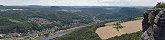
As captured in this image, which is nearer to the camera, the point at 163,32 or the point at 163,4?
the point at 163,32

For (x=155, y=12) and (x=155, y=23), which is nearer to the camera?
(x=155, y=23)

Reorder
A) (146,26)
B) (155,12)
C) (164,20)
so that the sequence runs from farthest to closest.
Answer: (146,26), (155,12), (164,20)

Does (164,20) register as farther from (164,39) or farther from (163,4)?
(163,4)

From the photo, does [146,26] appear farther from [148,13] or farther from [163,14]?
[163,14]

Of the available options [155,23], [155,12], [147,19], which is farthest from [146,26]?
[155,23]

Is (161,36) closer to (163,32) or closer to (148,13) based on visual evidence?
(163,32)

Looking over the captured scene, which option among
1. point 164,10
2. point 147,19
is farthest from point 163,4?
point 164,10

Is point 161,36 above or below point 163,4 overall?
below

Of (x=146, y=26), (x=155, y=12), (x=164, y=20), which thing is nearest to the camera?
(x=164, y=20)

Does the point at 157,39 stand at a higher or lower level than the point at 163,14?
lower
